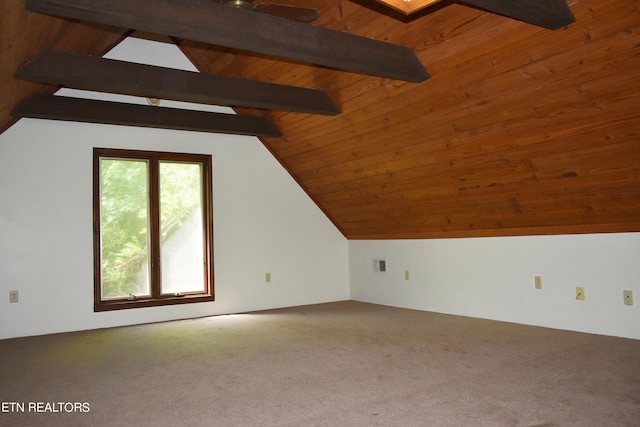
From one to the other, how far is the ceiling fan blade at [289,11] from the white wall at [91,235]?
9.96ft

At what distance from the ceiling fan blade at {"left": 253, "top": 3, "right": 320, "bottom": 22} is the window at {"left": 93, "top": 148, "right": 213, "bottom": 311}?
10.2 feet

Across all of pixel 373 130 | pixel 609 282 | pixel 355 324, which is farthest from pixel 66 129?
pixel 609 282

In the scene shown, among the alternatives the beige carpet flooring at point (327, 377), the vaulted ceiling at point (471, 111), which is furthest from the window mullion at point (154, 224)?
the vaulted ceiling at point (471, 111)

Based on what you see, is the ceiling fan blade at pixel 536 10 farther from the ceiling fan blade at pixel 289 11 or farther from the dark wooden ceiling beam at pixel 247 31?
the dark wooden ceiling beam at pixel 247 31

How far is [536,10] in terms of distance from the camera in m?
2.51

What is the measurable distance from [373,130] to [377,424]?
279 centimetres

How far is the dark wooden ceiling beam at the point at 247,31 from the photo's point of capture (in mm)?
2471

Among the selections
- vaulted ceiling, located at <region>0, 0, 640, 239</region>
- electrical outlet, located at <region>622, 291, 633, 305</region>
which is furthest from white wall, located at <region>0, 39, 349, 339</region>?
electrical outlet, located at <region>622, 291, 633, 305</region>

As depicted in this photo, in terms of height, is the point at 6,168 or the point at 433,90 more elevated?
the point at 433,90

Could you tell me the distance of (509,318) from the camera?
15.3 feet

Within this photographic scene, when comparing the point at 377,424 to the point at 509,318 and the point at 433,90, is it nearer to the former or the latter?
the point at 433,90

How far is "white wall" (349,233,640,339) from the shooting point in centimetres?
389

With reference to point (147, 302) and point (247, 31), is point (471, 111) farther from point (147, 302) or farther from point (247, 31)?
point (147, 302)

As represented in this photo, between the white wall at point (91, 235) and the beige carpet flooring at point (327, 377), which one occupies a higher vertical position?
the white wall at point (91, 235)
